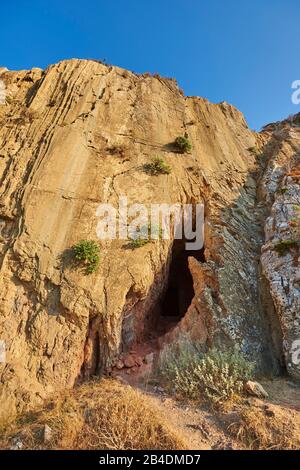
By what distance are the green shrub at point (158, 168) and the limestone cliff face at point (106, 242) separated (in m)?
0.21

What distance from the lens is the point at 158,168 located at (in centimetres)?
1187

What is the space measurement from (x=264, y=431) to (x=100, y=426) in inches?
121

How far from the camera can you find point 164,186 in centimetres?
1155

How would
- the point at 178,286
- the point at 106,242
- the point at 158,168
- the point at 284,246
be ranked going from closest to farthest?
1. the point at 284,246
2. the point at 106,242
3. the point at 158,168
4. the point at 178,286

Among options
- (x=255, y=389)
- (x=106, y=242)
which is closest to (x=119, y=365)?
(x=255, y=389)

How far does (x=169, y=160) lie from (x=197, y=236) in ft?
11.6

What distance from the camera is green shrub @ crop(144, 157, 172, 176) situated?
1182 cm

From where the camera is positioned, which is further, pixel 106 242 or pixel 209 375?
pixel 106 242

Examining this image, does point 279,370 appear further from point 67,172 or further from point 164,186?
point 67,172

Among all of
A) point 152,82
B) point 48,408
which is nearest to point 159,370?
point 48,408
